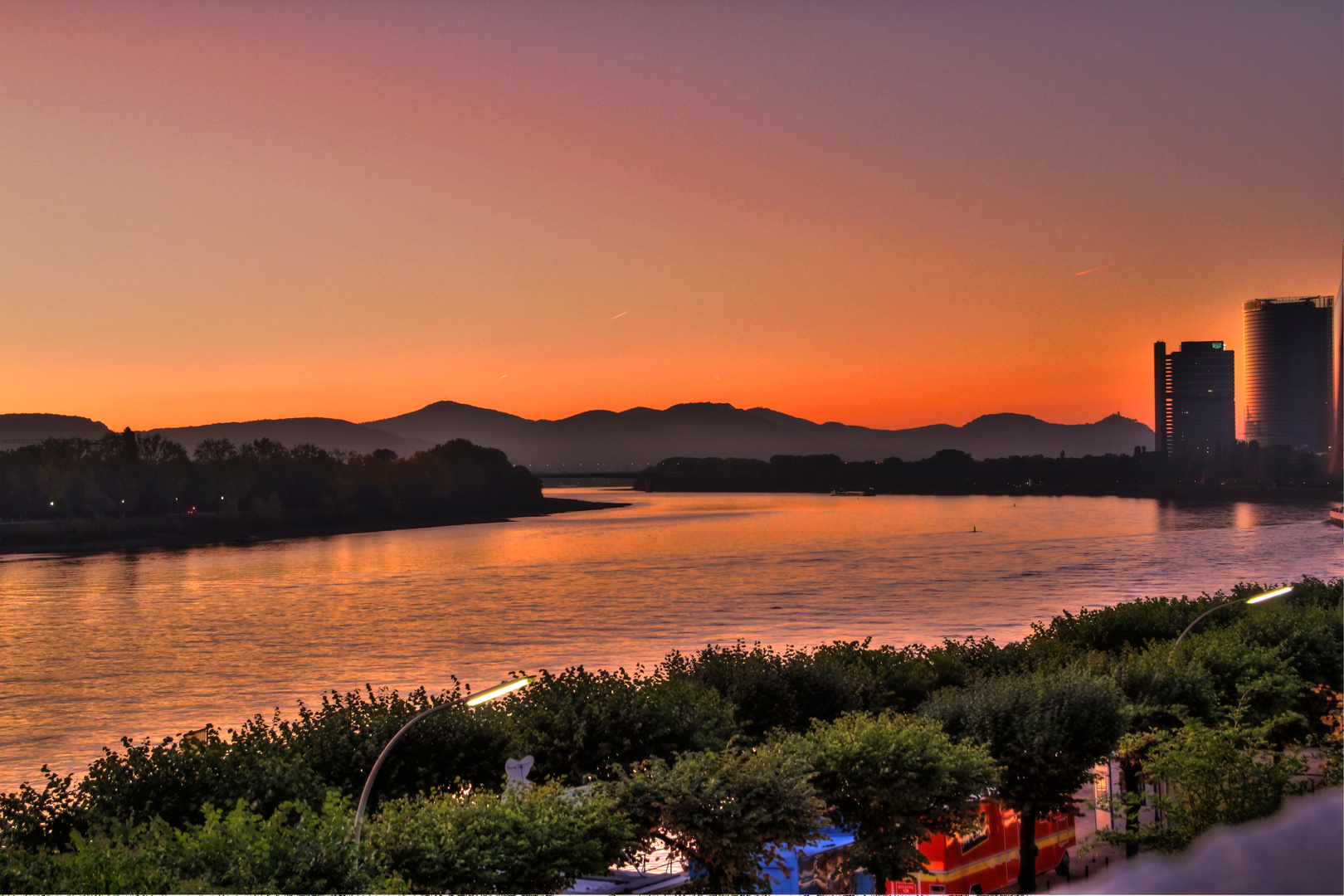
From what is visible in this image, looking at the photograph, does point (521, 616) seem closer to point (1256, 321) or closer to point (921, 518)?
point (1256, 321)

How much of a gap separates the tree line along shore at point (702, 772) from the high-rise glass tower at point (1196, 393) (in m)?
5.56

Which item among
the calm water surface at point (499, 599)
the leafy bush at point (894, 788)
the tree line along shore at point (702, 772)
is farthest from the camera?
the calm water surface at point (499, 599)

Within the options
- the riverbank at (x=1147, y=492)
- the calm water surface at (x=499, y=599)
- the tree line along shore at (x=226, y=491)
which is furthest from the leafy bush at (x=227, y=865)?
the tree line along shore at (x=226, y=491)

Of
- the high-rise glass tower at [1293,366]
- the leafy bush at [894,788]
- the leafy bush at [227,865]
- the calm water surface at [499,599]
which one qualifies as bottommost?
the calm water surface at [499,599]

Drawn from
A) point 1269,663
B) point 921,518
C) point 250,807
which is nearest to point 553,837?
point 250,807

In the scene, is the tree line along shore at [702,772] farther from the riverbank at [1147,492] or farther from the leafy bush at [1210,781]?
the riverbank at [1147,492]

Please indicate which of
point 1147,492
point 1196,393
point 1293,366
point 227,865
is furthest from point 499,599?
point 1147,492

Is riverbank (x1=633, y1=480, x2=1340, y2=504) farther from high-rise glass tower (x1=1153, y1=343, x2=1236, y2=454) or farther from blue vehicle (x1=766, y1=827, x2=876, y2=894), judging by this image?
blue vehicle (x1=766, y1=827, x2=876, y2=894)

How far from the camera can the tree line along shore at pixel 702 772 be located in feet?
34.9

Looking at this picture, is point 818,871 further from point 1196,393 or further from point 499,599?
point 499,599

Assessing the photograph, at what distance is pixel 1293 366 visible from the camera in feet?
26.6

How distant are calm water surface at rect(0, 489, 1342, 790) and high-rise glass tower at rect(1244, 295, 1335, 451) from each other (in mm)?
26790

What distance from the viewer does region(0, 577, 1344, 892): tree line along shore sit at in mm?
10625

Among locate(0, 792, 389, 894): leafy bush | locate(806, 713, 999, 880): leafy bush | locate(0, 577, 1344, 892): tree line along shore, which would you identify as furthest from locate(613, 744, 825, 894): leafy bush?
locate(0, 792, 389, 894): leafy bush
